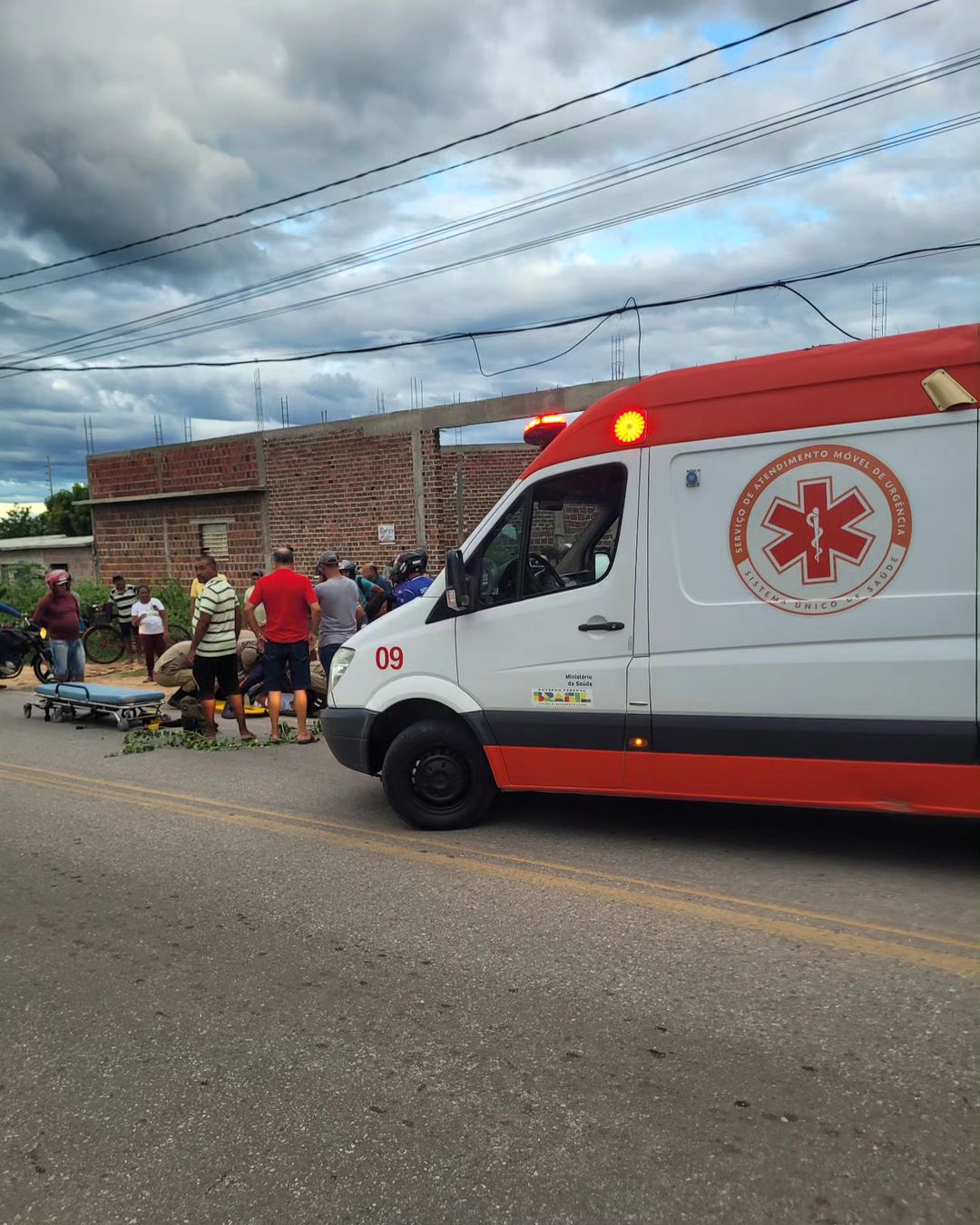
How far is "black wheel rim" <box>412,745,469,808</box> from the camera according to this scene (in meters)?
5.68

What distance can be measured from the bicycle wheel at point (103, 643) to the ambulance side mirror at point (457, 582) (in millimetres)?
11946

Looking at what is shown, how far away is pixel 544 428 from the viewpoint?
5895 mm

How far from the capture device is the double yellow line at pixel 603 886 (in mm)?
3795

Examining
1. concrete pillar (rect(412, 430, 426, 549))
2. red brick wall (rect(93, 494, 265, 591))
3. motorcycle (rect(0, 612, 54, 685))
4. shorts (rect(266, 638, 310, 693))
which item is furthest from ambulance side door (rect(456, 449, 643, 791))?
red brick wall (rect(93, 494, 265, 591))

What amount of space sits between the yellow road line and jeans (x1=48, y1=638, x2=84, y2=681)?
186 inches

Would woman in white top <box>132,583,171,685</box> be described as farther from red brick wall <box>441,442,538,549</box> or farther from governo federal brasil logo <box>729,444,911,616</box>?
governo federal brasil logo <box>729,444,911,616</box>

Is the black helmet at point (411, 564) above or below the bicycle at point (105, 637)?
above

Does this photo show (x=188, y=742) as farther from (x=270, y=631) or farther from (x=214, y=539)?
(x=214, y=539)

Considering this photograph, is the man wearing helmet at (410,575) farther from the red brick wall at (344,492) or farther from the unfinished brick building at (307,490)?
the red brick wall at (344,492)

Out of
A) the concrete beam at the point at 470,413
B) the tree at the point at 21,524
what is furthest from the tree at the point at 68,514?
the concrete beam at the point at 470,413

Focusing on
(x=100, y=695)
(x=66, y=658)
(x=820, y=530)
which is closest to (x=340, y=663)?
(x=820, y=530)

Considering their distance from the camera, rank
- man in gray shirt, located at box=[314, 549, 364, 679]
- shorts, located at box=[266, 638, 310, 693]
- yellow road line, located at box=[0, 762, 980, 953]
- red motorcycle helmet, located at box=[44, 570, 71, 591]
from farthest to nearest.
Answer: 1. red motorcycle helmet, located at box=[44, 570, 71, 591]
2. man in gray shirt, located at box=[314, 549, 364, 679]
3. shorts, located at box=[266, 638, 310, 693]
4. yellow road line, located at box=[0, 762, 980, 953]

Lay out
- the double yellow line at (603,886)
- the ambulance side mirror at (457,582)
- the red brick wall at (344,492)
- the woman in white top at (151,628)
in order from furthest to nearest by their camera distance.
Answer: the red brick wall at (344,492) → the woman in white top at (151,628) → the ambulance side mirror at (457,582) → the double yellow line at (603,886)

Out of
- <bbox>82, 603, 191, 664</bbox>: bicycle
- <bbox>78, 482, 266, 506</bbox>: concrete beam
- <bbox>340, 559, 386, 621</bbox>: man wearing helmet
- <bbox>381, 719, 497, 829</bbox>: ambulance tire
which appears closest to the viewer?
<bbox>381, 719, 497, 829</bbox>: ambulance tire
